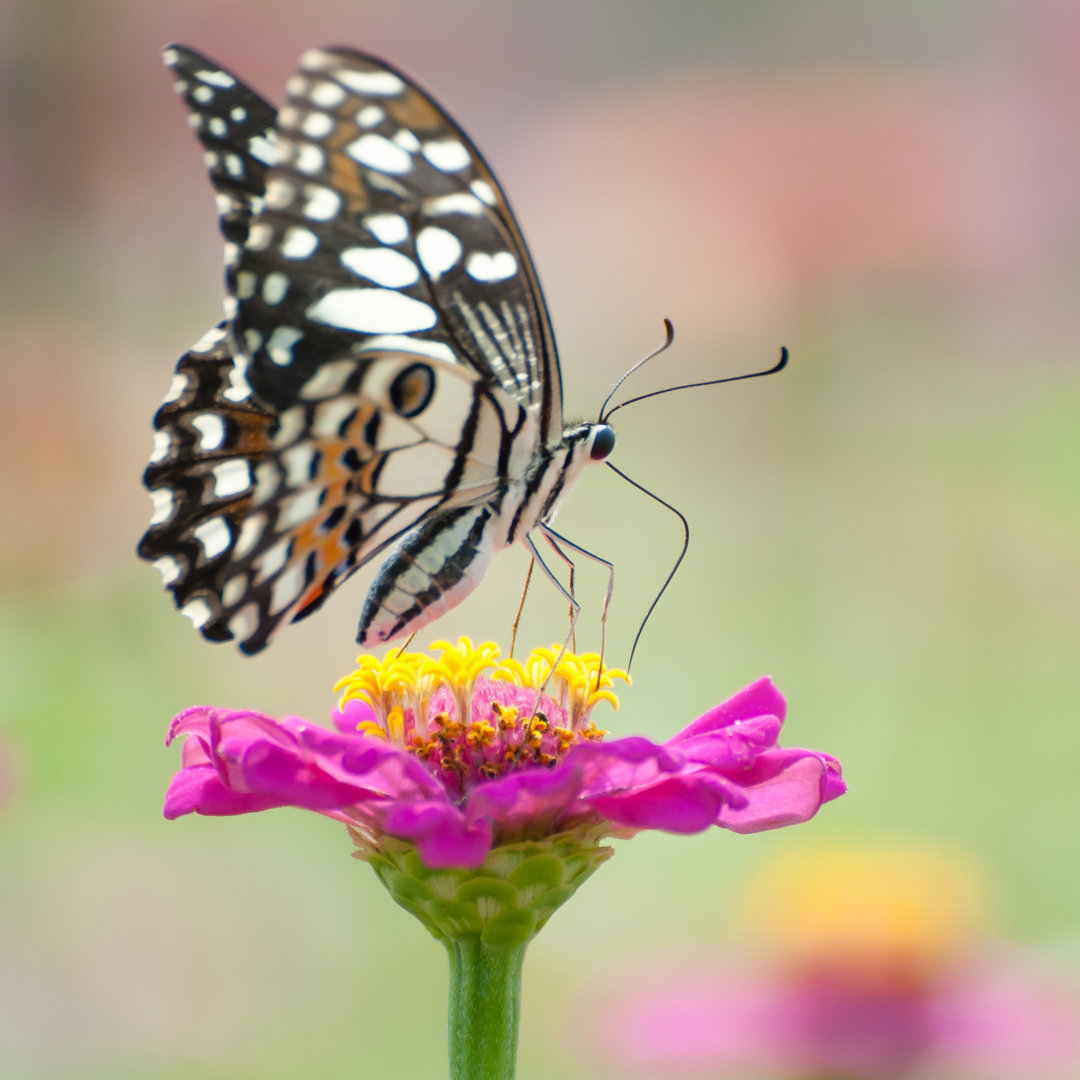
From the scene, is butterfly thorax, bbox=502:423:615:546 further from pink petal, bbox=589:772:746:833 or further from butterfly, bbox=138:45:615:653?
pink petal, bbox=589:772:746:833

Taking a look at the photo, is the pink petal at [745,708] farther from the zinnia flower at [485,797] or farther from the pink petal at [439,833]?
the pink petal at [439,833]

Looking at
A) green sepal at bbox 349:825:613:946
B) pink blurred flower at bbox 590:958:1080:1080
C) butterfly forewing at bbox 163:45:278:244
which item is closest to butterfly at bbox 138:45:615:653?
butterfly forewing at bbox 163:45:278:244

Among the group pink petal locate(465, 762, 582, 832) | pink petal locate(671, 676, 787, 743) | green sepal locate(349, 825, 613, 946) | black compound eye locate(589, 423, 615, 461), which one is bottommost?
green sepal locate(349, 825, 613, 946)

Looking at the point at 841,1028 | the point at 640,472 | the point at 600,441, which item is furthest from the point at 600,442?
the point at 640,472

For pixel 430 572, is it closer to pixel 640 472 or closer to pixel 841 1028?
pixel 841 1028

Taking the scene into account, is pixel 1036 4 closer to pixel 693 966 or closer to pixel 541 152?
pixel 541 152

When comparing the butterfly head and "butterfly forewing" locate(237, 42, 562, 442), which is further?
the butterfly head

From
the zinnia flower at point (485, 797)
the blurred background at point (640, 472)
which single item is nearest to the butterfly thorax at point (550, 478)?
the zinnia flower at point (485, 797)
